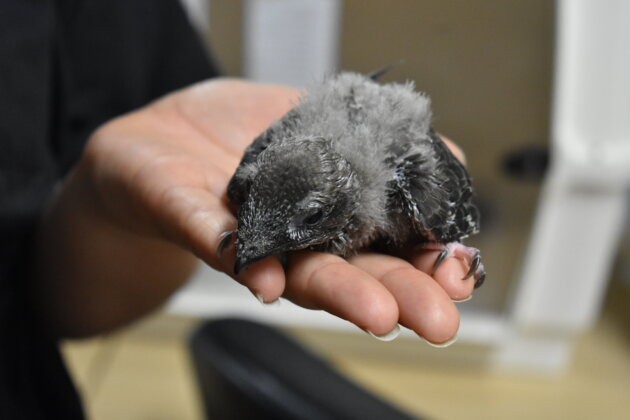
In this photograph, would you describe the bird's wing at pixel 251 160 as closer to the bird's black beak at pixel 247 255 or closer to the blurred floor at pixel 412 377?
the bird's black beak at pixel 247 255

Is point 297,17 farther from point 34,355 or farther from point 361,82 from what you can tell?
point 34,355

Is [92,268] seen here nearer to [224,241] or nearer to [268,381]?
[268,381]

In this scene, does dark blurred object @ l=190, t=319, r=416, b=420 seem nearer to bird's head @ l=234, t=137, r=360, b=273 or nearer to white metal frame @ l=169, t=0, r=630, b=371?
bird's head @ l=234, t=137, r=360, b=273

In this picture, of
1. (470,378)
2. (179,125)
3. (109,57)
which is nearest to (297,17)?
(109,57)

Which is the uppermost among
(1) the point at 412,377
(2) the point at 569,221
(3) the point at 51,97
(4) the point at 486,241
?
(3) the point at 51,97

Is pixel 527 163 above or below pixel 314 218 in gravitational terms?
below

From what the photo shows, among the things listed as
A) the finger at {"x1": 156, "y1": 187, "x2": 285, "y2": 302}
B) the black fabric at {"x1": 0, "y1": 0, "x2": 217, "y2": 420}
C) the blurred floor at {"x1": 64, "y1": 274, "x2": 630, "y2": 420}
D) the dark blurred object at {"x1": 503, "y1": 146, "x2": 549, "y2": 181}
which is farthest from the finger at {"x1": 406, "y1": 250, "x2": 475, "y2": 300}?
the blurred floor at {"x1": 64, "y1": 274, "x2": 630, "y2": 420}

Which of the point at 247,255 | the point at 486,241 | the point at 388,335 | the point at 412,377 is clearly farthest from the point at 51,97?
the point at 412,377
